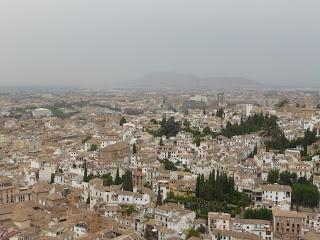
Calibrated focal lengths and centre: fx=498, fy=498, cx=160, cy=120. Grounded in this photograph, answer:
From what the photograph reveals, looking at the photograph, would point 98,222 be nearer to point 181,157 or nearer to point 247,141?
point 181,157

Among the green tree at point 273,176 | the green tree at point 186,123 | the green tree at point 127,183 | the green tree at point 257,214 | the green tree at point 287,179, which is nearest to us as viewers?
the green tree at point 257,214

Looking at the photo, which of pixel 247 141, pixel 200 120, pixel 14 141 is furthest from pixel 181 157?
pixel 14 141

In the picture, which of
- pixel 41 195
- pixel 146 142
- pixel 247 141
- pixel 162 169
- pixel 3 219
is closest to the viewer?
pixel 3 219

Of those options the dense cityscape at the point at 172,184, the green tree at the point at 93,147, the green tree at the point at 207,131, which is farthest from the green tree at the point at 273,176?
the green tree at the point at 93,147

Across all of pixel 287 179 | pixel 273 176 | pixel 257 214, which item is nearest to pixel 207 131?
pixel 273 176

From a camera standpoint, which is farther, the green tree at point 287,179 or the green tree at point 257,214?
the green tree at point 287,179

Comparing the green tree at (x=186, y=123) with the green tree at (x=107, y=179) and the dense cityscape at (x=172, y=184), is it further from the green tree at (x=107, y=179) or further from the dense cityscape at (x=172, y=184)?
the green tree at (x=107, y=179)

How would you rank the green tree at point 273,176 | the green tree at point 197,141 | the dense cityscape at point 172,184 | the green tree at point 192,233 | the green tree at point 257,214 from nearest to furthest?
the green tree at point 192,233 → the dense cityscape at point 172,184 → the green tree at point 257,214 → the green tree at point 273,176 → the green tree at point 197,141

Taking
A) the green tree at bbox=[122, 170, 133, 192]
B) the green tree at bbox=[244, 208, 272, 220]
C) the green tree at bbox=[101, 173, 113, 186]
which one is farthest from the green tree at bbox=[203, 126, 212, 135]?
the green tree at bbox=[244, 208, 272, 220]

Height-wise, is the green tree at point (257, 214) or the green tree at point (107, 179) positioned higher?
the green tree at point (257, 214)

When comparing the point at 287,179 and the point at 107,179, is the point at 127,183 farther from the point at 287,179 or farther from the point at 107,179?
the point at 287,179

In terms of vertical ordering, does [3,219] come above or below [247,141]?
below
